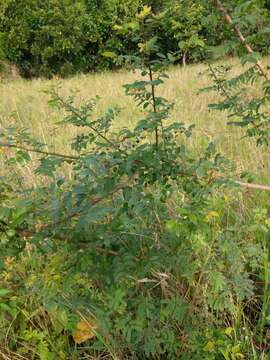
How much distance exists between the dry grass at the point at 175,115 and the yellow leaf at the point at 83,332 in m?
0.78

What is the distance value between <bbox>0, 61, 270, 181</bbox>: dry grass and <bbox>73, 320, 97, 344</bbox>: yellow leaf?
777 millimetres

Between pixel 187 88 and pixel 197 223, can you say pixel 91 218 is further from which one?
pixel 187 88

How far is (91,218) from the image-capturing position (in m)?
1.13

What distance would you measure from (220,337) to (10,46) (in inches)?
586

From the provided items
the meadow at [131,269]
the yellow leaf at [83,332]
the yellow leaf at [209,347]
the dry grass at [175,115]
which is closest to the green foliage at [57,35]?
the dry grass at [175,115]

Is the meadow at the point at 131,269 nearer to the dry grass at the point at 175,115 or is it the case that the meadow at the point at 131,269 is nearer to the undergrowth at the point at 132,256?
the undergrowth at the point at 132,256

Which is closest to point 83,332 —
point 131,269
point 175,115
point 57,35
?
point 131,269

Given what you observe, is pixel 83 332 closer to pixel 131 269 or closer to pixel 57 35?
pixel 131 269

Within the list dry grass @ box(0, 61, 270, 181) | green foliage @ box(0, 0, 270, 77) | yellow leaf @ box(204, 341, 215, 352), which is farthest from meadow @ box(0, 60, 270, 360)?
green foliage @ box(0, 0, 270, 77)

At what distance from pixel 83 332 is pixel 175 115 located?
110 inches

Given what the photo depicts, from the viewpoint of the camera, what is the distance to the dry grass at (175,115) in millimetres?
2730

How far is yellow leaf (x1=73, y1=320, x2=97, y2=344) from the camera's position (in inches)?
61.2

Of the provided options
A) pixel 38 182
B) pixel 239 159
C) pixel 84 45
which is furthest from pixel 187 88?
pixel 84 45

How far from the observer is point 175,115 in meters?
4.10
